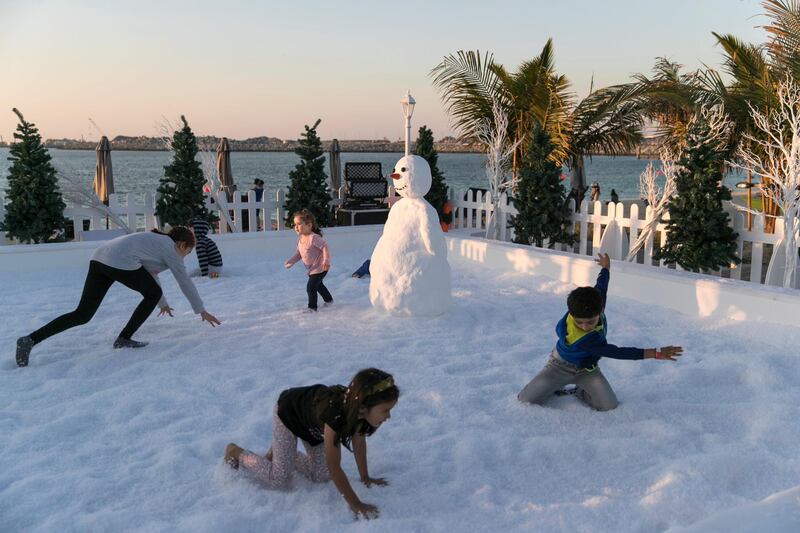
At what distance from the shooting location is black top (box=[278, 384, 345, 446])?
3178mm

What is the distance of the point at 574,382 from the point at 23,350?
4.43 meters

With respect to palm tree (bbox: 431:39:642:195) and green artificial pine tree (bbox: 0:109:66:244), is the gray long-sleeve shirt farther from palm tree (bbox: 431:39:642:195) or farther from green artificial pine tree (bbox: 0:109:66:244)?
palm tree (bbox: 431:39:642:195)

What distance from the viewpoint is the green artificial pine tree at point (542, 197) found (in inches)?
417

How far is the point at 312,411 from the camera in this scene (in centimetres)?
336

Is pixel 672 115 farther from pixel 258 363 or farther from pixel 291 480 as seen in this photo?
pixel 291 480

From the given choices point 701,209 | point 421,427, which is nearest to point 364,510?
point 421,427

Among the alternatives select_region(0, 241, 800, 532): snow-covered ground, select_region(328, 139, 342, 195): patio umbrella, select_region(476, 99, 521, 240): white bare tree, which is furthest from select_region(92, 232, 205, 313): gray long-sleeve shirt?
select_region(328, 139, 342, 195): patio umbrella

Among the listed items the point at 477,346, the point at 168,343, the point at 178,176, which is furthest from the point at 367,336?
the point at 178,176

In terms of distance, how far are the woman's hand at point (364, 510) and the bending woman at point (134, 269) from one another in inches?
116

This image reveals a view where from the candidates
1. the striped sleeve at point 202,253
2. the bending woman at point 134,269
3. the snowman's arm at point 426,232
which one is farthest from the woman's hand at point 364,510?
the striped sleeve at point 202,253

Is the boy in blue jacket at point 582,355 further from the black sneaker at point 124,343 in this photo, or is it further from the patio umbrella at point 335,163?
the patio umbrella at point 335,163

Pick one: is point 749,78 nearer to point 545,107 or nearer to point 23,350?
point 545,107

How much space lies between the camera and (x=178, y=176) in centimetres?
1158

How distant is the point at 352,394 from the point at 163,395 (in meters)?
2.44
